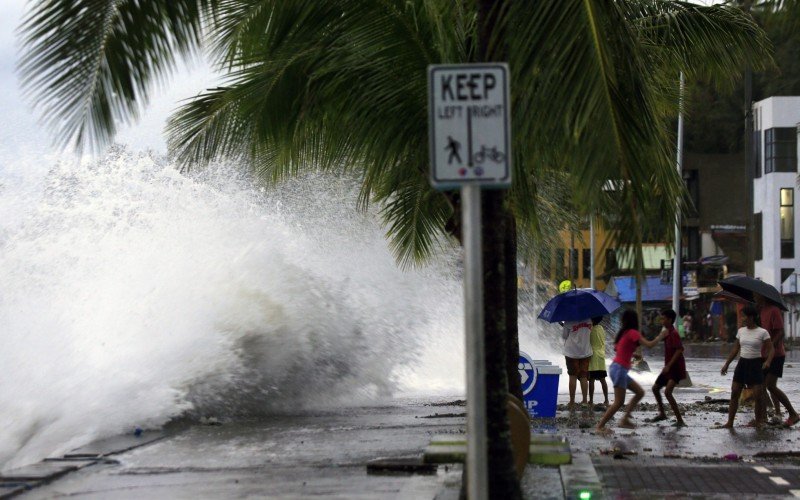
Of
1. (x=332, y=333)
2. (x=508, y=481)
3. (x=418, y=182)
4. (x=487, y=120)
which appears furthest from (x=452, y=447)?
(x=332, y=333)

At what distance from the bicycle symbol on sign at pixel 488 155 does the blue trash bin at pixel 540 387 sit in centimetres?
955

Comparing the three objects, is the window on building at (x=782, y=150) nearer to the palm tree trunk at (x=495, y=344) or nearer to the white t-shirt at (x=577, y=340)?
the white t-shirt at (x=577, y=340)

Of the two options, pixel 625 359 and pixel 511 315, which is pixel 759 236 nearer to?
pixel 625 359

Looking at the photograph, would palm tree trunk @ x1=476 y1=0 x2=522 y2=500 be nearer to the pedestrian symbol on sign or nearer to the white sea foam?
the white sea foam

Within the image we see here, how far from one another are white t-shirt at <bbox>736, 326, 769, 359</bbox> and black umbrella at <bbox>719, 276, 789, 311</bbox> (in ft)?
2.85

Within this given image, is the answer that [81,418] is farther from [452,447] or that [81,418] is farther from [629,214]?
[629,214]

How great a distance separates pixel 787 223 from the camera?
61.1 metres

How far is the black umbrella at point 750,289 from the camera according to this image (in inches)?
617

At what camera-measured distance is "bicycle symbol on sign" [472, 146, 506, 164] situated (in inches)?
243

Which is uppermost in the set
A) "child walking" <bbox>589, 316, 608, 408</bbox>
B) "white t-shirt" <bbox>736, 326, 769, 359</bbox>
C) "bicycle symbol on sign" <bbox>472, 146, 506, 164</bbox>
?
"bicycle symbol on sign" <bbox>472, 146, 506, 164</bbox>

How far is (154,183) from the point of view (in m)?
19.3

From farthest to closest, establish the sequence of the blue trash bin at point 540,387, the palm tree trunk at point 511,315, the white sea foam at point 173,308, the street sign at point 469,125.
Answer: the blue trash bin at point 540,387, the white sea foam at point 173,308, the palm tree trunk at point 511,315, the street sign at point 469,125

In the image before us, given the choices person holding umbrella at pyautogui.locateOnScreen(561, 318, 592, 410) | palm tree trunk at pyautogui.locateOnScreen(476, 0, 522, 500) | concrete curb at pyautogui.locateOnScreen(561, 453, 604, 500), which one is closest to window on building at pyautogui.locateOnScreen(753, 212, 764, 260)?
person holding umbrella at pyautogui.locateOnScreen(561, 318, 592, 410)

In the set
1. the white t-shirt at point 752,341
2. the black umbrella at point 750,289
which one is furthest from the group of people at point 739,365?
the black umbrella at point 750,289
